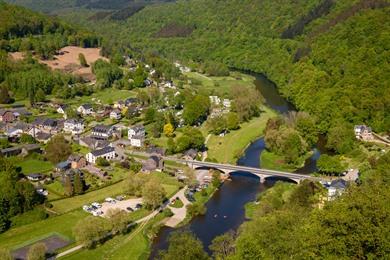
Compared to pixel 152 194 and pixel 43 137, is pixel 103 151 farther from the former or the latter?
pixel 152 194

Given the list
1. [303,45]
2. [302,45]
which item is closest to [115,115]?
[303,45]

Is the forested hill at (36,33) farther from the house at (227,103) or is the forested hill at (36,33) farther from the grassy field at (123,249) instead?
the grassy field at (123,249)

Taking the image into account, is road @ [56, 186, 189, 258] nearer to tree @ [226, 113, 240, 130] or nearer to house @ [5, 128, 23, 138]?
tree @ [226, 113, 240, 130]

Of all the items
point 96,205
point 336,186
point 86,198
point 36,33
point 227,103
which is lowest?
point 86,198

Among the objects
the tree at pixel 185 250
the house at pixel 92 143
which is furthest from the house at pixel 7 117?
the tree at pixel 185 250

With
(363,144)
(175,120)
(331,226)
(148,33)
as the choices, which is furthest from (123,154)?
(148,33)

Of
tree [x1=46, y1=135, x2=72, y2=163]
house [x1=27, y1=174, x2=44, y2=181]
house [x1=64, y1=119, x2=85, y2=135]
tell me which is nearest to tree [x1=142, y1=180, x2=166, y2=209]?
house [x1=27, y1=174, x2=44, y2=181]
